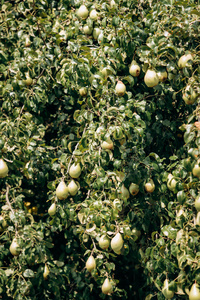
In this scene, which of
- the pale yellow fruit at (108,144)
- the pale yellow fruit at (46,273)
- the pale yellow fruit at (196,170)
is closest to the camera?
the pale yellow fruit at (196,170)

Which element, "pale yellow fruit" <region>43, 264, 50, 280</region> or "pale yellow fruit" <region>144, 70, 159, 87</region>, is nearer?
"pale yellow fruit" <region>144, 70, 159, 87</region>

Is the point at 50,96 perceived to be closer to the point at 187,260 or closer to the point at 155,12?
the point at 155,12

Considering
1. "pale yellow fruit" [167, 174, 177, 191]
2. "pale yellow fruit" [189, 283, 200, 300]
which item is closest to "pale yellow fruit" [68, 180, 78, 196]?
"pale yellow fruit" [167, 174, 177, 191]

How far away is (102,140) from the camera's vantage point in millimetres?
2123

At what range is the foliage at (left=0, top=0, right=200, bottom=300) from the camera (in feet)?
7.34

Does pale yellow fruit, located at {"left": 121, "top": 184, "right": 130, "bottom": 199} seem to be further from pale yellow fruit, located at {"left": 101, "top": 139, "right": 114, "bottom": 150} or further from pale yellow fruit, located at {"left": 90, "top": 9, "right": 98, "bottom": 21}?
pale yellow fruit, located at {"left": 90, "top": 9, "right": 98, "bottom": 21}

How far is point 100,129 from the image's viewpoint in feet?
7.07

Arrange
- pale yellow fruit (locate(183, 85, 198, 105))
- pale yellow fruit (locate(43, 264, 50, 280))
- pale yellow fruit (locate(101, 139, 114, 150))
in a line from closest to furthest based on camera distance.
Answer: pale yellow fruit (locate(101, 139, 114, 150)), pale yellow fruit (locate(183, 85, 198, 105)), pale yellow fruit (locate(43, 264, 50, 280))

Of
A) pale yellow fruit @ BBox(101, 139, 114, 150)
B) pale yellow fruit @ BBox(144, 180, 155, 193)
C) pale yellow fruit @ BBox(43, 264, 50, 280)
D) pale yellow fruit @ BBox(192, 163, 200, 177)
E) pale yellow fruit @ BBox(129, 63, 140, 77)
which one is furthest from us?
pale yellow fruit @ BBox(43, 264, 50, 280)

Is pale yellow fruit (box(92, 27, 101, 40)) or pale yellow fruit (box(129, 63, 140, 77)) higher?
pale yellow fruit (box(92, 27, 101, 40))

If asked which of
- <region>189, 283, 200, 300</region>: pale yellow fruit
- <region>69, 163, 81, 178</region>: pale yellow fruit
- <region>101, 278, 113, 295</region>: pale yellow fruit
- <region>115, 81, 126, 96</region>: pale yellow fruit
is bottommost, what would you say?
<region>101, 278, 113, 295</region>: pale yellow fruit

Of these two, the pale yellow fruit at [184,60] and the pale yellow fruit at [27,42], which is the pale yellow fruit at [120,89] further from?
the pale yellow fruit at [27,42]

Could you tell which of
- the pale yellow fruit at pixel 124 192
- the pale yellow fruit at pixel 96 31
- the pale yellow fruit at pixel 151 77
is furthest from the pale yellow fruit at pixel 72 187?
the pale yellow fruit at pixel 96 31

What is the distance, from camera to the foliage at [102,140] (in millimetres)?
2236
